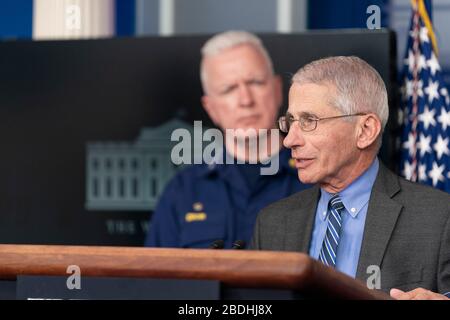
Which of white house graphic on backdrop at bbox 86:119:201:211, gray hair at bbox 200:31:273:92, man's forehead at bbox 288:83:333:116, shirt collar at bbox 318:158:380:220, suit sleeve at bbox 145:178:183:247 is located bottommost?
suit sleeve at bbox 145:178:183:247

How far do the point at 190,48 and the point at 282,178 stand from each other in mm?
982

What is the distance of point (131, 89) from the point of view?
617 centimetres

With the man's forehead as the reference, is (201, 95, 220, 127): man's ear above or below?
below

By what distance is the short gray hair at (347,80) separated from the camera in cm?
349

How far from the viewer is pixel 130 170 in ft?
20.2

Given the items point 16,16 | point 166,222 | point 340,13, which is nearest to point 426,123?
point 340,13

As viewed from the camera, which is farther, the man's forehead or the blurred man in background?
the blurred man in background

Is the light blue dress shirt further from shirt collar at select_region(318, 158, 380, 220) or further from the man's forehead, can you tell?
the man's forehead

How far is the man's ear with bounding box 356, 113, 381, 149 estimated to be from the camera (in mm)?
3543

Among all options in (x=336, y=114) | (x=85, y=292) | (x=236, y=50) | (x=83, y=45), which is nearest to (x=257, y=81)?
(x=236, y=50)

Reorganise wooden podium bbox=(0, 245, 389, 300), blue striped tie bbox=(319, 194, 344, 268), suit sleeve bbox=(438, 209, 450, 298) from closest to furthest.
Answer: wooden podium bbox=(0, 245, 389, 300), suit sleeve bbox=(438, 209, 450, 298), blue striped tie bbox=(319, 194, 344, 268)

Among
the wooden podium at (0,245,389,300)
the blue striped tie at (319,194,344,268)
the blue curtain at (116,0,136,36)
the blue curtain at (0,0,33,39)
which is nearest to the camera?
the wooden podium at (0,245,389,300)

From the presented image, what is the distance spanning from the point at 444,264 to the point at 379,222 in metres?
0.23

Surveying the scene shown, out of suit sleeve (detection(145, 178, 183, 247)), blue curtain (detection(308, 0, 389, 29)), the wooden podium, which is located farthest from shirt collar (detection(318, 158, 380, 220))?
blue curtain (detection(308, 0, 389, 29))
